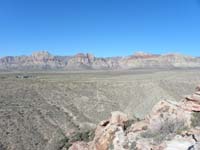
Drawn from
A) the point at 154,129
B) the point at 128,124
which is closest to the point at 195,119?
the point at 154,129

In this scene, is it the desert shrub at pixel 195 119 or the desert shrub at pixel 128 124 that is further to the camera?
the desert shrub at pixel 128 124

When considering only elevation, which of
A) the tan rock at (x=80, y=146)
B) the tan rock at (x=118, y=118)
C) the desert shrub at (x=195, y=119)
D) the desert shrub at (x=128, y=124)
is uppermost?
the desert shrub at (x=195, y=119)

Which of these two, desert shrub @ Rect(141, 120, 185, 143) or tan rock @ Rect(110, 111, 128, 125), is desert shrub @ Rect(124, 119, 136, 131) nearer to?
tan rock @ Rect(110, 111, 128, 125)

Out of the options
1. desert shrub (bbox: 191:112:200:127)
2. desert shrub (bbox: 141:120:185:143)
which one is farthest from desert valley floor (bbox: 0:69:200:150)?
desert shrub (bbox: 191:112:200:127)

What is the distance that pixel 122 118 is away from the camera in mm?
19891

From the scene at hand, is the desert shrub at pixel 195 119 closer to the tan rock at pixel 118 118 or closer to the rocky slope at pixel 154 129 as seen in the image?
the rocky slope at pixel 154 129

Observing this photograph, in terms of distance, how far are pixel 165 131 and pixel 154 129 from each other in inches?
30.8

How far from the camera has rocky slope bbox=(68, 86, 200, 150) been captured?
47.3 feet

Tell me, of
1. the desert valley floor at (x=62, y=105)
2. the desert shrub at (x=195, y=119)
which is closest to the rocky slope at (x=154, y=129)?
the desert shrub at (x=195, y=119)

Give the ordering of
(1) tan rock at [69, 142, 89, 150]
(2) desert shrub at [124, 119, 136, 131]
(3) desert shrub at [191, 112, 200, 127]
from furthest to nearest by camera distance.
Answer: (2) desert shrub at [124, 119, 136, 131]
(1) tan rock at [69, 142, 89, 150]
(3) desert shrub at [191, 112, 200, 127]

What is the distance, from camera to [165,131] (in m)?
15.8

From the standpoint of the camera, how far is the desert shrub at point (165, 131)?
14511mm

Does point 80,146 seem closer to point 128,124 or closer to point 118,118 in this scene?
A: point 118,118

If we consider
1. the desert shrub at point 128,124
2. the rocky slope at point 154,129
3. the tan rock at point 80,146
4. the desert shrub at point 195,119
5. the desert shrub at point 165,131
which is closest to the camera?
the rocky slope at point 154,129
